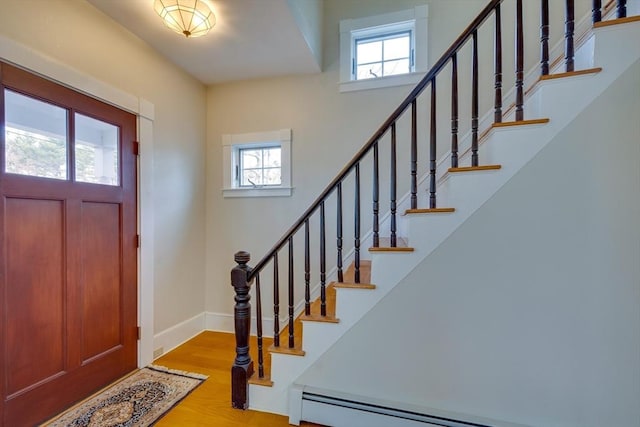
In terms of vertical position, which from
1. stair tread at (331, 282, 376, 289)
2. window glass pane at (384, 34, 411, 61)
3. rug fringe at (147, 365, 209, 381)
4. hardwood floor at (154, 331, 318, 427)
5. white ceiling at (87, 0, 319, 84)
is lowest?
hardwood floor at (154, 331, 318, 427)

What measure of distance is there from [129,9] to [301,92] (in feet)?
4.83

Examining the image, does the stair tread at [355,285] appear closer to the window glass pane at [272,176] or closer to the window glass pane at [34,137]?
the window glass pane at [272,176]

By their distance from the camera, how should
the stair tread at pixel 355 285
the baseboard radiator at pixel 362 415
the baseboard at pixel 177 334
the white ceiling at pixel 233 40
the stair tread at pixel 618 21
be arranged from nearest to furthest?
the stair tread at pixel 618 21, the baseboard radiator at pixel 362 415, the stair tread at pixel 355 285, the white ceiling at pixel 233 40, the baseboard at pixel 177 334

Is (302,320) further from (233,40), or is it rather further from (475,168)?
(233,40)

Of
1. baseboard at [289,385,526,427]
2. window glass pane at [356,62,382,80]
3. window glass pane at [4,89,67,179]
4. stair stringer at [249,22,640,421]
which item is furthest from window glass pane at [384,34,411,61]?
baseboard at [289,385,526,427]

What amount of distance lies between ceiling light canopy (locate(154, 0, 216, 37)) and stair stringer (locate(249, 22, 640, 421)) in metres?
1.93

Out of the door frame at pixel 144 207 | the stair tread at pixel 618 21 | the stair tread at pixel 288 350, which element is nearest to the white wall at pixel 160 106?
the door frame at pixel 144 207

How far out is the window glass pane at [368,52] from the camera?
9.22ft

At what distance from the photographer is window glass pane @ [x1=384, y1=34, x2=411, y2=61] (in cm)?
273

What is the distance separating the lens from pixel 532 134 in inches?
56.8

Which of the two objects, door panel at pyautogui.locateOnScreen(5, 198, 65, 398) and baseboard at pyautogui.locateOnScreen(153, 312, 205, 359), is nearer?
door panel at pyautogui.locateOnScreen(5, 198, 65, 398)

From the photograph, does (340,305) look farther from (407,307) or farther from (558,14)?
(558,14)

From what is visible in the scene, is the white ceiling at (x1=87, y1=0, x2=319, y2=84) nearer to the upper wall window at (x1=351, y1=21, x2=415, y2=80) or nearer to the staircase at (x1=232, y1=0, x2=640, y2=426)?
the upper wall window at (x1=351, y1=21, x2=415, y2=80)

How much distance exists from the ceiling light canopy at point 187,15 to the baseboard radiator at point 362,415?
2497 mm
